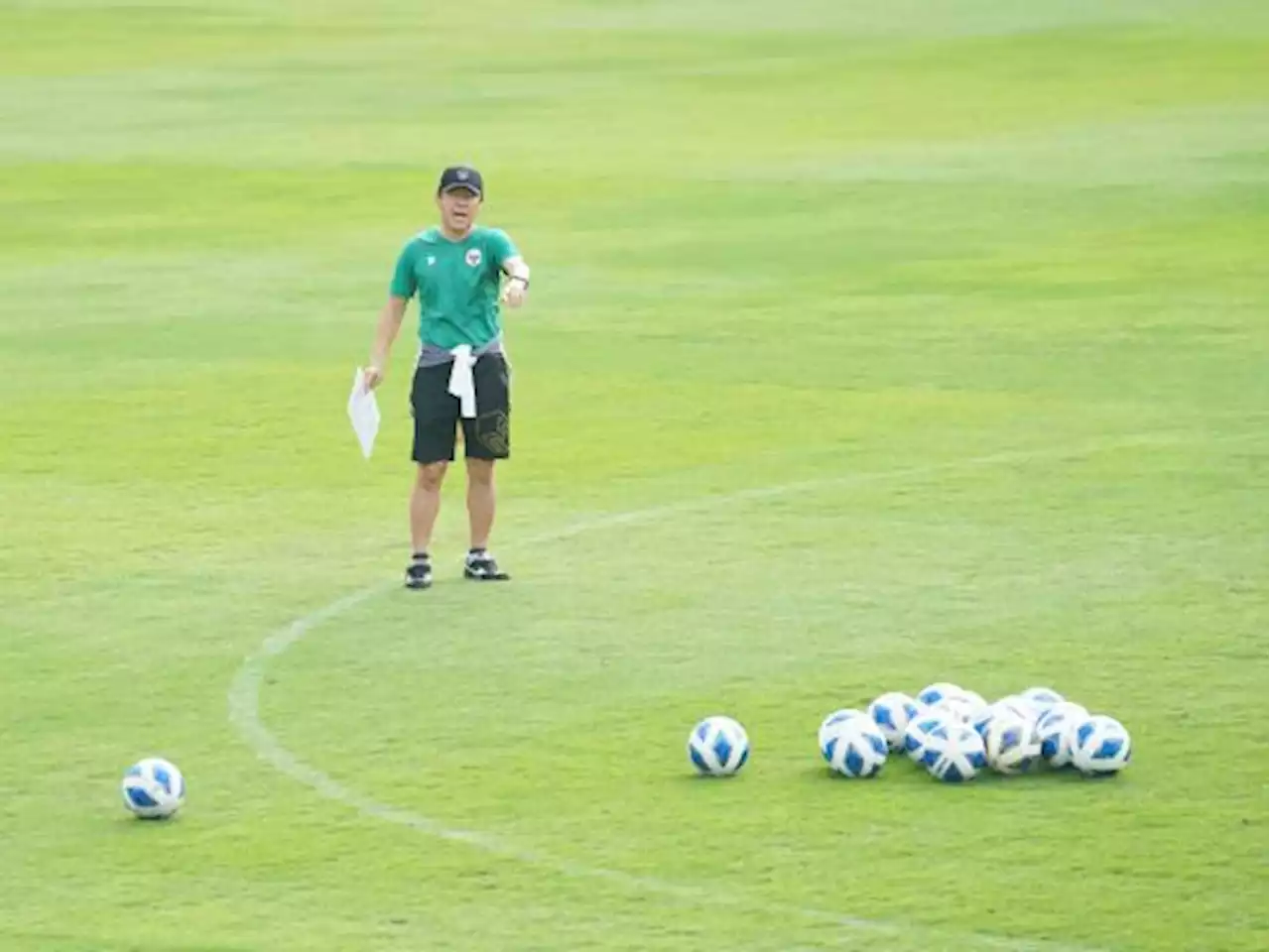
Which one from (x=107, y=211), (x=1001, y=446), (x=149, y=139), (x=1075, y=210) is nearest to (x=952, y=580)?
(x=1001, y=446)

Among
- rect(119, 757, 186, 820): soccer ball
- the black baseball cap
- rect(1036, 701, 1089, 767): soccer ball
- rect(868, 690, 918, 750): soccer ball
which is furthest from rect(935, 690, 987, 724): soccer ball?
the black baseball cap

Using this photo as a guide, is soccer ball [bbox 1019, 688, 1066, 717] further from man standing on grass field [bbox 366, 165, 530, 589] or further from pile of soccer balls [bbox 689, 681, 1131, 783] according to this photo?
man standing on grass field [bbox 366, 165, 530, 589]

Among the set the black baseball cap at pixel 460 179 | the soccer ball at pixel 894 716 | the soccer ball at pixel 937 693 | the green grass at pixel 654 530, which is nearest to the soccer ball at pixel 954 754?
the green grass at pixel 654 530

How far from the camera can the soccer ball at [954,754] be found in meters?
12.7

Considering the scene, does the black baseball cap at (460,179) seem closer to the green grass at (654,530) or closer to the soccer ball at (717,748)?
the green grass at (654,530)

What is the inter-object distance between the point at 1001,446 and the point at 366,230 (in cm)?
1250

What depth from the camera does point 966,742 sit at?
12.7 meters

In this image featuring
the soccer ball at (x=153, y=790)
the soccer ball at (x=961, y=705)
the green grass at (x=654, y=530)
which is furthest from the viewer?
the soccer ball at (x=961, y=705)

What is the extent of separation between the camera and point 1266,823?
12.1 m

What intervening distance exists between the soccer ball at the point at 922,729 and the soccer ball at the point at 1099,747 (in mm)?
497

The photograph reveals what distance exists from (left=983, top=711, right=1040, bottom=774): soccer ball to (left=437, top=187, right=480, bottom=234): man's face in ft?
15.8

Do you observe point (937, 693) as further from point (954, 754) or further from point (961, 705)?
point (954, 754)

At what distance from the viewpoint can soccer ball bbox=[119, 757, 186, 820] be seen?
12430 mm

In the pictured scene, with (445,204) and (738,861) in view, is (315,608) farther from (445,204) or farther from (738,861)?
(738,861)
